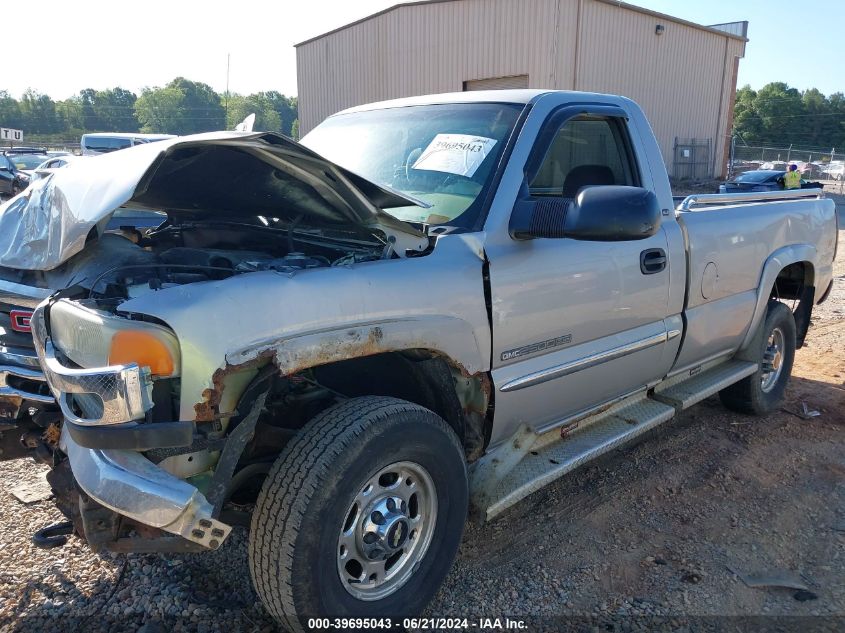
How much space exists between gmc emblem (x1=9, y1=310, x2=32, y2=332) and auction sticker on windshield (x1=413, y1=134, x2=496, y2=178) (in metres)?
1.81

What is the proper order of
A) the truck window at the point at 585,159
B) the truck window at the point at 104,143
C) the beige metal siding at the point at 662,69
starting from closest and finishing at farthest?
the truck window at the point at 585,159, the beige metal siding at the point at 662,69, the truck window at the point at 104,143

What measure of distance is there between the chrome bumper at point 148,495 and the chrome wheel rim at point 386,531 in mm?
473

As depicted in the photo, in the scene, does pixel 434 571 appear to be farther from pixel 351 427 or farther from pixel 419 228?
pixel 419 228

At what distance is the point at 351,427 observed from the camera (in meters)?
2.25

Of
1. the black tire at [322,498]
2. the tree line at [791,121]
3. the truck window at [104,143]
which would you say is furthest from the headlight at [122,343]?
the tree line at [791,121]

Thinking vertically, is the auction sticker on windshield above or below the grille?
above

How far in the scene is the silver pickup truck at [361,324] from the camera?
6.68ft

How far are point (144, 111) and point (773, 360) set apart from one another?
283 feet

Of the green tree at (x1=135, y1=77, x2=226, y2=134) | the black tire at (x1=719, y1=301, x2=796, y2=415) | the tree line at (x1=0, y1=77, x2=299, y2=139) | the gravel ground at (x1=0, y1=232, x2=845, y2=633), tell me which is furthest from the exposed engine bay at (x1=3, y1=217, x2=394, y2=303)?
the green tree at (x1=135, y1=77, x2=226, y2=134)

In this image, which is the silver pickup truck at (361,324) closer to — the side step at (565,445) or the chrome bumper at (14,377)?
the side step at (565,445)

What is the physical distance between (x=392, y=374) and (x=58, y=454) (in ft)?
4.30

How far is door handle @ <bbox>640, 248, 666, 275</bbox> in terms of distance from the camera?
341 centimetres

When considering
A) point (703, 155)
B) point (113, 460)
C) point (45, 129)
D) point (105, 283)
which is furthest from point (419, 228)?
point (45, 129)

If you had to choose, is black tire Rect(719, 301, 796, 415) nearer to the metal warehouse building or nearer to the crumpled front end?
the crumpled front end
